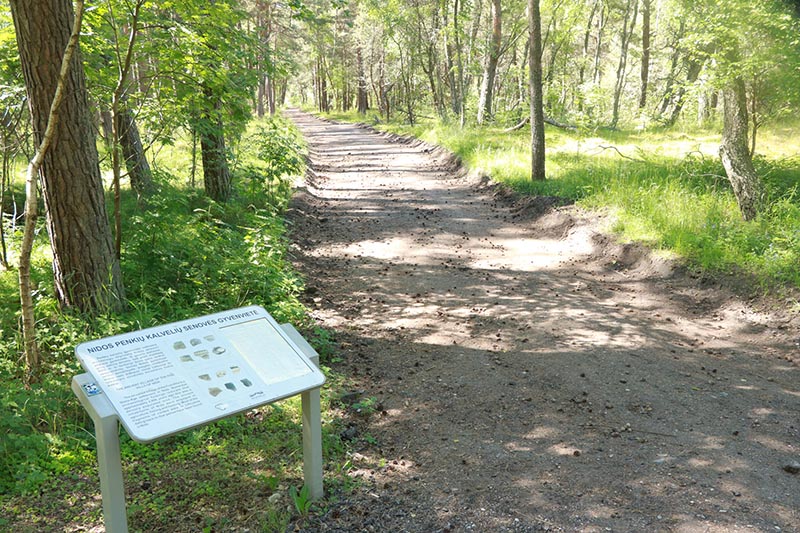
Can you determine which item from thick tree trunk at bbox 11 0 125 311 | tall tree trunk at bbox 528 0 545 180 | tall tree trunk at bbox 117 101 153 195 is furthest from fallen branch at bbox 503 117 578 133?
thick tree trunk at bbox 11 0 125 311

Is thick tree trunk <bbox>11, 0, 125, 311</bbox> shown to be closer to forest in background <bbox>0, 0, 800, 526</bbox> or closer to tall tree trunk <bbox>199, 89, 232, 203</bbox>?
forest in background <bbox>0, 0, 800, 526</bbox>

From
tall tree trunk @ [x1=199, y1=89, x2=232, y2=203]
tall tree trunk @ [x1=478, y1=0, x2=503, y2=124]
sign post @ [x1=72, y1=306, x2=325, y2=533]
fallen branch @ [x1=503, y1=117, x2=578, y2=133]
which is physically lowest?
sign post @ [x1=72, y1=306, x2=325, y2=533]

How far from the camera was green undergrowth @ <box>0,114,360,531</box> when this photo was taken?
3520 mm

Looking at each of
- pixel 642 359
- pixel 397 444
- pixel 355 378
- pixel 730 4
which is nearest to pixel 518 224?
pixel 730 4

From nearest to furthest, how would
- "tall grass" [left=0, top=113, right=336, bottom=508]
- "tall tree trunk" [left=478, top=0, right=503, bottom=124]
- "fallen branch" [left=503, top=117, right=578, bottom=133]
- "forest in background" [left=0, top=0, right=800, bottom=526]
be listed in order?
1. "tall grass" [left=0, top=113, right=336, bottom=508]
2. "forest in background" [left=0, top=0, right=800, bottom=526]
3. "fallen branch" [left=503, top=117, right=578, bottom=133]
4. "tall tree trunk" [left=478, top=0, right=503, bottom=124]

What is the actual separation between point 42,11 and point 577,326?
610 centimetres

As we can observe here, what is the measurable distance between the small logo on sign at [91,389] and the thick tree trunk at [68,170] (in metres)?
2.69

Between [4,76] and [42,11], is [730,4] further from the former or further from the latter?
[4,76]

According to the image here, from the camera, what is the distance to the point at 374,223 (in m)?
11.9

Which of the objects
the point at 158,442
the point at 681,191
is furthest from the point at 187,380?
the point at 681,191

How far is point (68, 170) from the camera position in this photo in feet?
15.7

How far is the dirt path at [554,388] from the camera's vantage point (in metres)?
3.65

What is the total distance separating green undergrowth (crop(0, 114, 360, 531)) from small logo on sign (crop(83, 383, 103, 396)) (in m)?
1.13

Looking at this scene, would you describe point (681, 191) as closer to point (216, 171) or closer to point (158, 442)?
point (216, 171)
